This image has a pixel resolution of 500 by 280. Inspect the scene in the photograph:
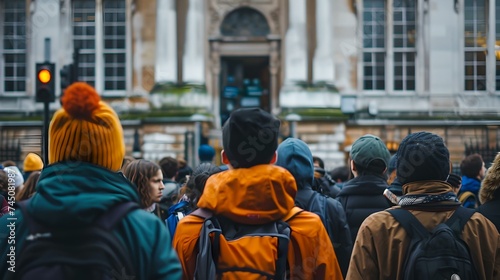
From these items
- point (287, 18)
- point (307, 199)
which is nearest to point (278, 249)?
point (307, 199)

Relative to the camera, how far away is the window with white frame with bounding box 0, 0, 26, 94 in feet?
87.5

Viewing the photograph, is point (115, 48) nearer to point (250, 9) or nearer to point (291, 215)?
point (250, 9)

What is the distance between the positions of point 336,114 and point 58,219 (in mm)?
21111

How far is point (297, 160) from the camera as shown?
5973 mm

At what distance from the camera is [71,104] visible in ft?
12.2

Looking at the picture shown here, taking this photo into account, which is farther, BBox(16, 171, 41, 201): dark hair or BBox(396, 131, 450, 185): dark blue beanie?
BBox(16, 171, 41, 201): dark hair

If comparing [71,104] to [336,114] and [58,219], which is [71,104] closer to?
[58,219]

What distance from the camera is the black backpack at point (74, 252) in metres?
3.53

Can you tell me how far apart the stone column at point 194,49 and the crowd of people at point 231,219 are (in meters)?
18.7

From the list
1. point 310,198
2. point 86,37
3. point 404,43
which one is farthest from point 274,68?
point 310,198

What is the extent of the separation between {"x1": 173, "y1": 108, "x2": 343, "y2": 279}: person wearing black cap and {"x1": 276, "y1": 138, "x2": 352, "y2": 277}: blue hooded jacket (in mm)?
1439

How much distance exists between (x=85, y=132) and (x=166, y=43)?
21.1 metres

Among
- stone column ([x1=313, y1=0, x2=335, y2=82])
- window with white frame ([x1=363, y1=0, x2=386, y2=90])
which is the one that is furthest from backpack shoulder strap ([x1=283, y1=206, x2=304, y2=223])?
window with white frame ([x1=363, y1=0, x2=386, y2=90])

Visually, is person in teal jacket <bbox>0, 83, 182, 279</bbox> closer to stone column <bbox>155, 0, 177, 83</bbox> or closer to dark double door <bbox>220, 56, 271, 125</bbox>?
stone column <bbox>155, 0, 177, 83</bbox>
